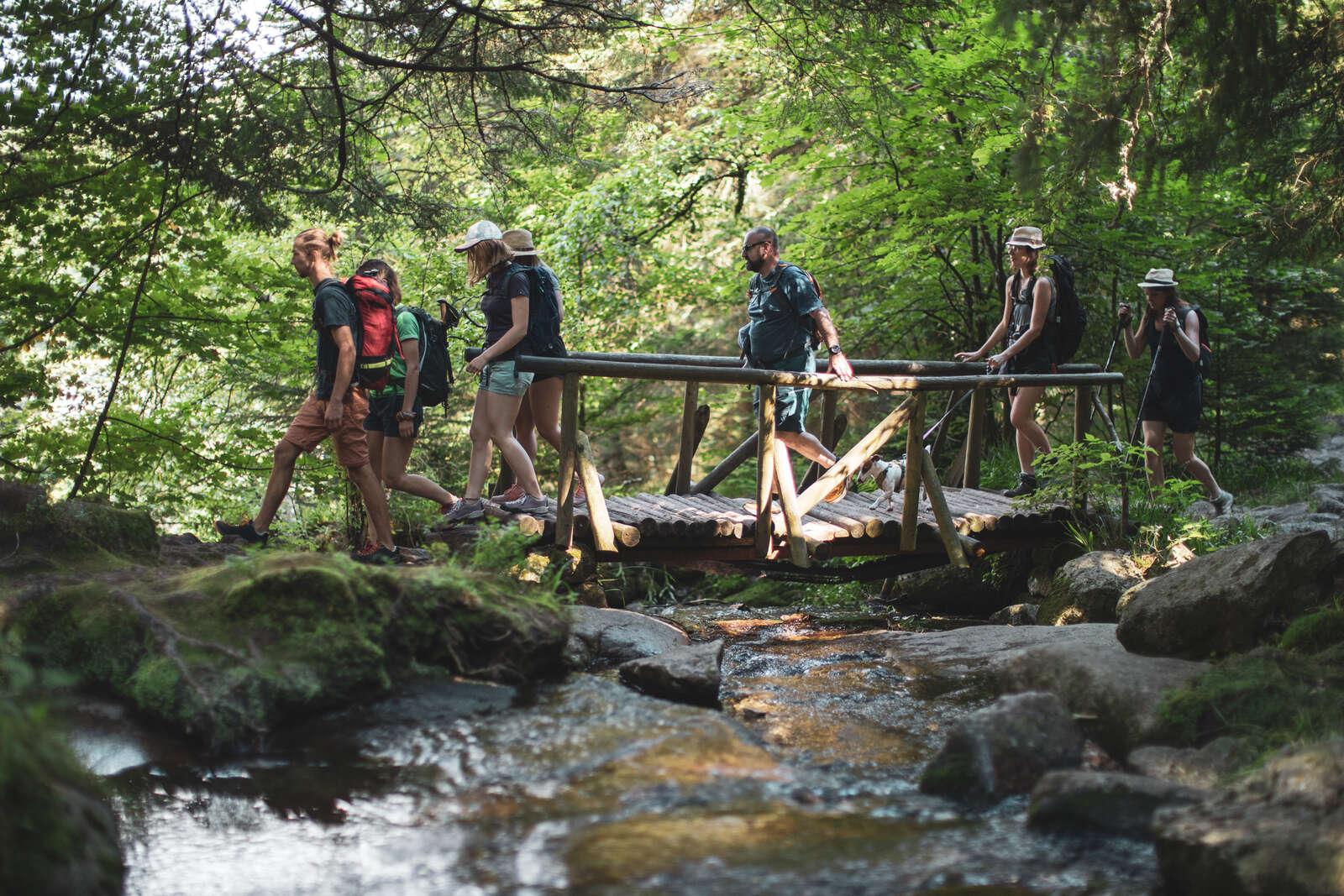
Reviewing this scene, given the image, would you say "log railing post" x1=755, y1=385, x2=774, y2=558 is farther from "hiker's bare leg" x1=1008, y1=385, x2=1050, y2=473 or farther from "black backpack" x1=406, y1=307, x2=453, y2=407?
"hiker's bare leg" x1=1008, y1=385, x2=1050, y2=473

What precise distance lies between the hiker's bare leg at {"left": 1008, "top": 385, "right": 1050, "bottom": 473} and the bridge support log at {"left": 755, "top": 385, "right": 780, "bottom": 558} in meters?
2.59

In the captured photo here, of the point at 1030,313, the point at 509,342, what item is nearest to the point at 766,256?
the point at 509,342

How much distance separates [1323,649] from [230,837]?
4.97 meters

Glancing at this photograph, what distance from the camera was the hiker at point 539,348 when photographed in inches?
309

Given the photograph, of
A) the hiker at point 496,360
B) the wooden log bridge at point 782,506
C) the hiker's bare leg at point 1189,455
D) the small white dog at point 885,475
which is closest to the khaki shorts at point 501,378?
the hiker at point 496,360

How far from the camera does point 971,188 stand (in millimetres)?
11898

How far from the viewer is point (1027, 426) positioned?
9.66 m

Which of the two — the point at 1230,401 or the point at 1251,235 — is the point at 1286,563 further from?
the point at 1230,401

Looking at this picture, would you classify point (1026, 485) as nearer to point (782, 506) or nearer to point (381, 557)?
point (782, 506)

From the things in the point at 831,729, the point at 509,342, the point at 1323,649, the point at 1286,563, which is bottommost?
the point at 831,729

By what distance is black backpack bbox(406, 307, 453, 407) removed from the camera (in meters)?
8.03

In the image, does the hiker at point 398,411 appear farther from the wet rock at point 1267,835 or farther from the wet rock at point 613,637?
the wet rock at point 1267,835

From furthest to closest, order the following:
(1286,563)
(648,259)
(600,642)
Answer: (648,259), (600,642), (1286,563)

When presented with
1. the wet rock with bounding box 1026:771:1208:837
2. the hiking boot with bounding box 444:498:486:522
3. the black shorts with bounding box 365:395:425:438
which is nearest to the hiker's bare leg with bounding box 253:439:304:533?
the black shorts with bounding box 365:395:425:438
